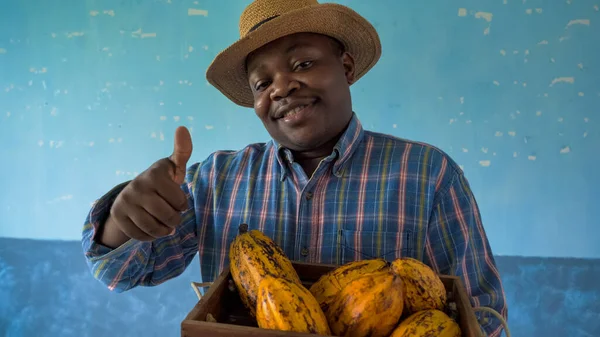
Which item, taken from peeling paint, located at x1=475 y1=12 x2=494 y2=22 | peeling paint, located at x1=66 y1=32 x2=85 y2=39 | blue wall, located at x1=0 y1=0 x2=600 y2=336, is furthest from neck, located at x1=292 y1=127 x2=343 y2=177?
peeling paint, located at x1=66 y1=32 x2=85 y2=39

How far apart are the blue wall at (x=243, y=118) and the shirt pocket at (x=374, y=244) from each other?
32.7 inches

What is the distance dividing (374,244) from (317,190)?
6.4 inches

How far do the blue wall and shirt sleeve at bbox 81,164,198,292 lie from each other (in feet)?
2.51

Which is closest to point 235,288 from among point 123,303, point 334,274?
point 334,274

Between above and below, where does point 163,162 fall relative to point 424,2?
below

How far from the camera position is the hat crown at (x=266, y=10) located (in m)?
0.90

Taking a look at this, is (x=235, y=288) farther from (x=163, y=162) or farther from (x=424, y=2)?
(x=424, y=2)

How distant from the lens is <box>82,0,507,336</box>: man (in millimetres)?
862

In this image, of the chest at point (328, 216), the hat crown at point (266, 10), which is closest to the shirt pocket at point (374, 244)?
the chest at point (328, 216)

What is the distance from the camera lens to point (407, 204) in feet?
2.92

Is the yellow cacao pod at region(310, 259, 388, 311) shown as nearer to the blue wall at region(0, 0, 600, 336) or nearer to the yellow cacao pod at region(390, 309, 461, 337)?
the yellow cacao pod at region(390, 309, 461, 337)

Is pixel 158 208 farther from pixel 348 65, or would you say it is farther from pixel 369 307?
pixel 348 65

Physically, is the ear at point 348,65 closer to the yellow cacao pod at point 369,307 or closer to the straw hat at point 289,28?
the straw hat at point 289,28

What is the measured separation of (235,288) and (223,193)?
1.29 feet
